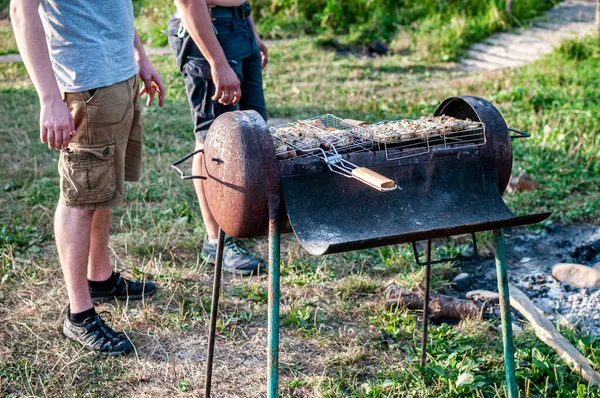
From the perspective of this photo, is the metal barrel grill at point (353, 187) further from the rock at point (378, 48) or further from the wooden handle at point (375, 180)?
Answer: the rock at point (378, 48)

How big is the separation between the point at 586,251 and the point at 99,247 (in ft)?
9.80

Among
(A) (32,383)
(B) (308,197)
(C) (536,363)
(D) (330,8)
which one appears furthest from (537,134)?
(D) (330,8)

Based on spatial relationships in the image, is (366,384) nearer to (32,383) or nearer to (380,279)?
(380,279)

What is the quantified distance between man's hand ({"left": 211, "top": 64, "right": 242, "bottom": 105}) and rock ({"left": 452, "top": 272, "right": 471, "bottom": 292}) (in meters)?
1.70

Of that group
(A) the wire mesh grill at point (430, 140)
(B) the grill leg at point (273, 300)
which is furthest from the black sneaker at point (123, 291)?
(A) the wire mesh grill at point (430, 140)

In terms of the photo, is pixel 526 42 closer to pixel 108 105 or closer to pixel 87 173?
pixel 108 105

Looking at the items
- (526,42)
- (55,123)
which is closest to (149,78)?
(55,123)

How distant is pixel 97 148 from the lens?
2971 mm

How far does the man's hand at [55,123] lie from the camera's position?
2.67m

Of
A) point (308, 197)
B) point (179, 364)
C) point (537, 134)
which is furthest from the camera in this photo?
point (537, 134)

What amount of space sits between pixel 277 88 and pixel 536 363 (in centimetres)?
564

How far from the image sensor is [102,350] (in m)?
3.14

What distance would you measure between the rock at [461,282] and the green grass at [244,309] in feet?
0.32

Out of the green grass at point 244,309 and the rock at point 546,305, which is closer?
the green grass at point 244,309
